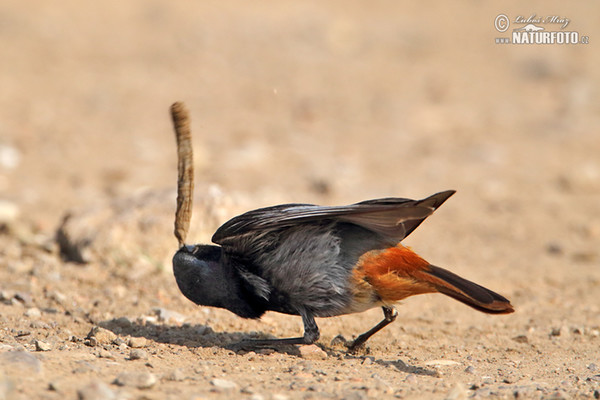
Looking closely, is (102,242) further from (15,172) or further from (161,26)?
(161,26)

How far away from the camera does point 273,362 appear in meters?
4.81

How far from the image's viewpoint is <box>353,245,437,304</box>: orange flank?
Answer: 4.89 m

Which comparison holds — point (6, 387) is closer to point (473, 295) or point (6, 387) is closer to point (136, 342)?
point (136, 342)

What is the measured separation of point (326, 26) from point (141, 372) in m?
13.4

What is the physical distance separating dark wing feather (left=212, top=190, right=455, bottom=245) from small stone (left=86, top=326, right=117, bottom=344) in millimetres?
934

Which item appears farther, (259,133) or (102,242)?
(259,133)

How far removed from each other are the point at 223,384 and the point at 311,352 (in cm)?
123

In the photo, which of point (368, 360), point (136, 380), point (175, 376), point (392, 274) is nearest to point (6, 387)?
point (136, 380)

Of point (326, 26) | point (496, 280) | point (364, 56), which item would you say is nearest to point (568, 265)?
point (496, 280)

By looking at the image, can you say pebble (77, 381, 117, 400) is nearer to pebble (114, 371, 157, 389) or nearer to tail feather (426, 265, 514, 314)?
pebble (114, 371, 157, 389)

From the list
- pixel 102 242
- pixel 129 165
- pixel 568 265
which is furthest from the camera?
Answer: pixel 129 165

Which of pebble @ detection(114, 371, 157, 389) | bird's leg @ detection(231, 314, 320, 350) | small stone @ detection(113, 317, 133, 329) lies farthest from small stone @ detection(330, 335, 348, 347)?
pebble @ detection(114, 371, 157, 389)

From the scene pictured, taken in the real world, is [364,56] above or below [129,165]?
above

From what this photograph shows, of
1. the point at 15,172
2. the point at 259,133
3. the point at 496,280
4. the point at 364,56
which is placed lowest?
the point at 496,280
